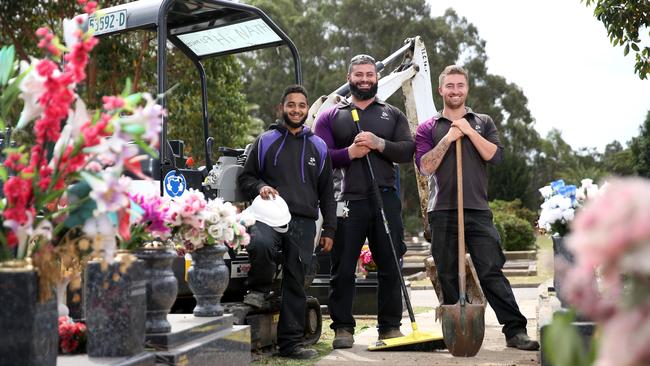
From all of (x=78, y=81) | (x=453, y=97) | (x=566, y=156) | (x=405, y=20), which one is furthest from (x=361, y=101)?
(x=566, y=156)

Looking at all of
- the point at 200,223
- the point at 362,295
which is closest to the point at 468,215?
the point at 200,223

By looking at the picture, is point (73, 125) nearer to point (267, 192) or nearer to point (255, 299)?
point (267, 192)

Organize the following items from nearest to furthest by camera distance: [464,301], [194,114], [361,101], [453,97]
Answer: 1. [464,301]
2. [453,97]
3. [361,101]
4. [194,114]

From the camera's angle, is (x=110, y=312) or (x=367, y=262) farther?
(x=367, y=262)

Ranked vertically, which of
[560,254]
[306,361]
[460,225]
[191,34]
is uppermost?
[191,34]

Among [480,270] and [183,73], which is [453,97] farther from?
[183,73]

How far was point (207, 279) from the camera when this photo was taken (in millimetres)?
5227

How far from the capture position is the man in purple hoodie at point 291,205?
6.61m

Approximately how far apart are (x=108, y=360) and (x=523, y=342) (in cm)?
408

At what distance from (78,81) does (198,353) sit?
1.81m

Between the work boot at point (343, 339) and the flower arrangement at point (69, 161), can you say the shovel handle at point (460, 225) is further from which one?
the flower arrangement at point (69, 161)

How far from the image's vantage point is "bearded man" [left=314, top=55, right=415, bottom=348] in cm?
720

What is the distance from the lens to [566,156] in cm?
9062

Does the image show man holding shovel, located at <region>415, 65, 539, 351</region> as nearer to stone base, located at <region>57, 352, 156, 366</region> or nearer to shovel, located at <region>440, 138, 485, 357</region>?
shovel, located at <region>440, 138, 485, 357</region>
